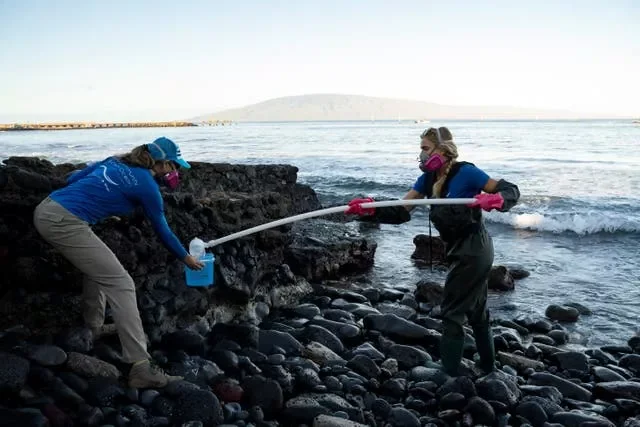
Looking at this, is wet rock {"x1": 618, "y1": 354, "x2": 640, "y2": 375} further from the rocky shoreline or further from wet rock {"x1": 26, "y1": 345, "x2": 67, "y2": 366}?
wet rock {"x1": 26, "y1": 345, "x2": 67, "y2": 366}

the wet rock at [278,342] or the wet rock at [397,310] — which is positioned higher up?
the wet rock at [278,342]

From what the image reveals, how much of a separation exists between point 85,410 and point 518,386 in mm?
3781

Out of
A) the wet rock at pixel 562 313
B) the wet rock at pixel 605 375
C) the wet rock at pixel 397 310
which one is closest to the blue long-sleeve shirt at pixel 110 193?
the wet rock at pixel 397 310

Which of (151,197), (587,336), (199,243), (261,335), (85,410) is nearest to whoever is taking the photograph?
(85,410)

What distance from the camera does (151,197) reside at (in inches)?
183

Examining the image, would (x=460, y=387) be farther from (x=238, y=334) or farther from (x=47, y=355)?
(x=47, y=355)

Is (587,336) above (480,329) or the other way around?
the other way around

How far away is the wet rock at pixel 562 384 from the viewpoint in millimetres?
5395

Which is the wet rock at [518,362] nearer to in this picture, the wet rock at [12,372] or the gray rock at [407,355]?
the gray rock at [407,355]

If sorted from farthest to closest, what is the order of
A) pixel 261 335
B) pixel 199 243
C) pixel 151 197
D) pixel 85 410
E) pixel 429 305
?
1. pixel 429 305
2. pixel 261 335
3. pixel 199 243
4. pixel 151 197
5. pixel 85 410

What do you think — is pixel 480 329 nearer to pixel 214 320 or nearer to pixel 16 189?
pixel 214 320

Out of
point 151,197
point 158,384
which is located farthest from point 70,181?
point 158,384

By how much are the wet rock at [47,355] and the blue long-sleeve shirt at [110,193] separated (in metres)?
1.11

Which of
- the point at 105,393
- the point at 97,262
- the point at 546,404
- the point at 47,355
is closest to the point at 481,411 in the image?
the point at 546,404
